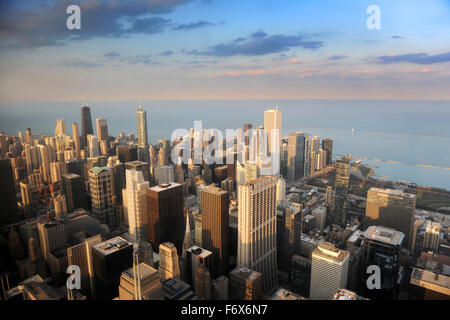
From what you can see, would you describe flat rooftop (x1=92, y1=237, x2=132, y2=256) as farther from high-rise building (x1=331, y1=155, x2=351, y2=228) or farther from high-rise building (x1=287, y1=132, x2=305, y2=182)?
high-rise building (x1=287, y1=132, x2=305, y2=182)

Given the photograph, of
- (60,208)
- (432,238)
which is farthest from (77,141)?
(432,238)

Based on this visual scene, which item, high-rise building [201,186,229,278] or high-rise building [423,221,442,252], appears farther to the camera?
high-rise building [423,221,442,252]

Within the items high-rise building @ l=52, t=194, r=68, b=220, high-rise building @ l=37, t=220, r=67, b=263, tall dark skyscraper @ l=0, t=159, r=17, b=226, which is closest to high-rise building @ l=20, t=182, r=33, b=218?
tall dark skyscraper @ l=0, t=159, r=17, b=226

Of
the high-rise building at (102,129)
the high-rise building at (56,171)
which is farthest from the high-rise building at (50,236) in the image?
the high-rise building at (102,129)

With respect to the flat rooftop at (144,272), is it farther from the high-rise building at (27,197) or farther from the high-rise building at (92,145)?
the high-rise building at (92,145)

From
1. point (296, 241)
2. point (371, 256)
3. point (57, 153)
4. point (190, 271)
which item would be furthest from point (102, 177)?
point (371, 256)
